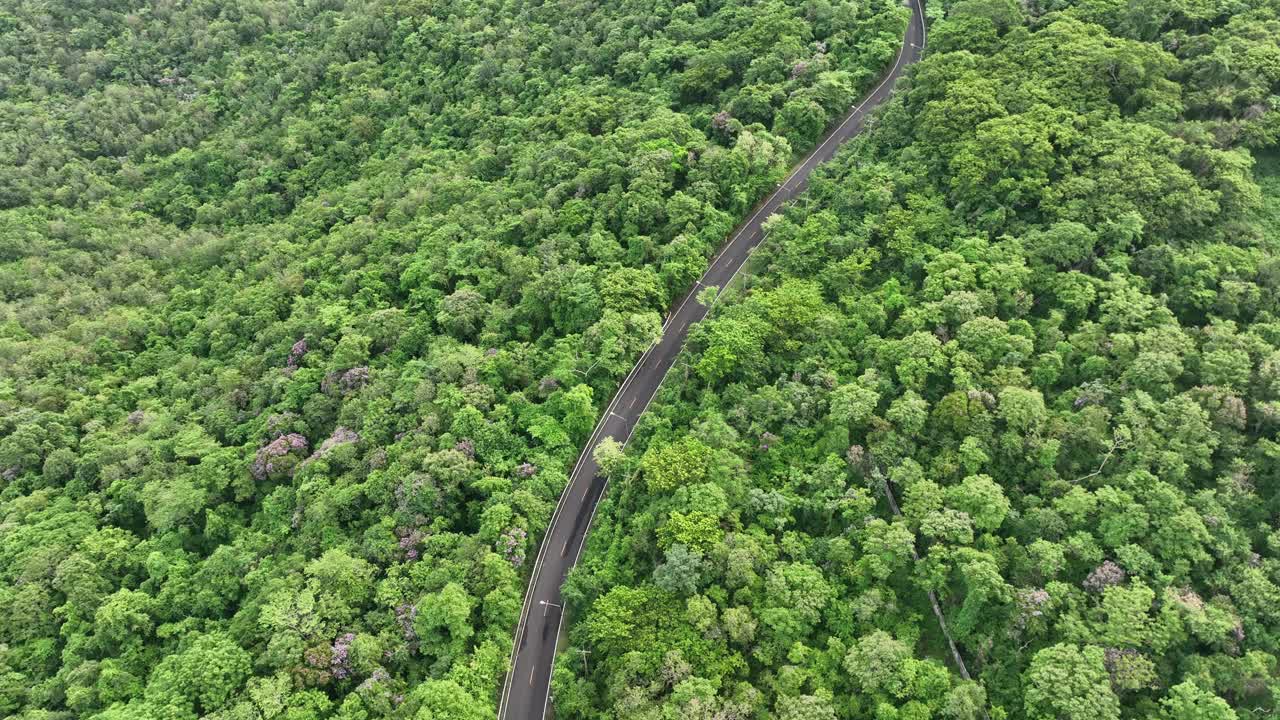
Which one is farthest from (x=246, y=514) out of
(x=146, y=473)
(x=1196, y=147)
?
(x=1196, y=147)

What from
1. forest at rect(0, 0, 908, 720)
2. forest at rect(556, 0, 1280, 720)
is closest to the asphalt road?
forest at rect(0, 0, 908, 720)

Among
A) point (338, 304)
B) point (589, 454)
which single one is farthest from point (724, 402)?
point (338, 304)

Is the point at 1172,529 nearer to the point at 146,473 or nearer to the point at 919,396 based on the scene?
the point at 919,396

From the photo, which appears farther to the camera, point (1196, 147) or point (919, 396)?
point (1196, 147)

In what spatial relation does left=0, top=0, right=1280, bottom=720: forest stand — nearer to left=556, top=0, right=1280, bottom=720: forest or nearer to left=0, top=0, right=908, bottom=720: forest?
left=556, top=0, right=1280, bottom=720: forest

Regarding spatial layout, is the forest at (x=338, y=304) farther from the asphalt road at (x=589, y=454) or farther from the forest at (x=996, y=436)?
the forest at (x=996, y=436)

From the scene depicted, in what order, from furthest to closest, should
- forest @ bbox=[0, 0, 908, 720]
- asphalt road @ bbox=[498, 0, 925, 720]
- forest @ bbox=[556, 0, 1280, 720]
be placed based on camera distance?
forest @ bbox=[0, 0, 908, 720] < asphalt road @ bbox=[498, 0, 925, 720] < forest @ bbox=[556, 0, 1280, 720]

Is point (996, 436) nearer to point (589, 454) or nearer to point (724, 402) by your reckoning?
point (724, 402)
